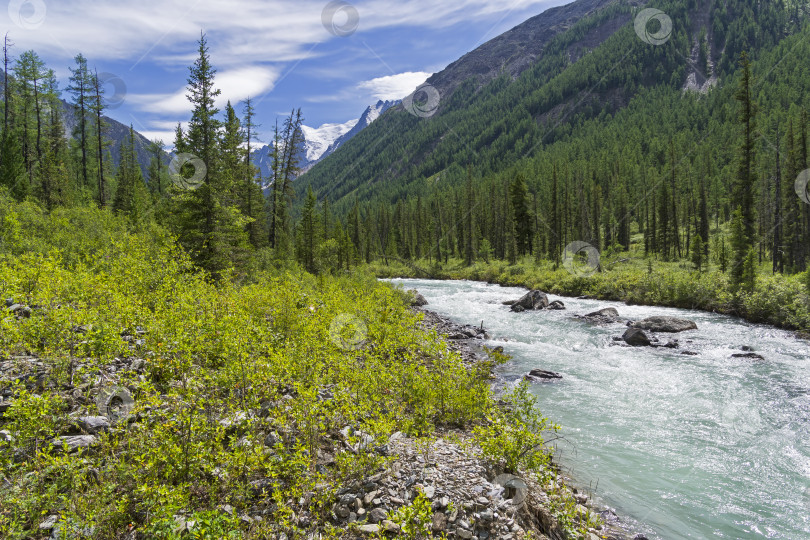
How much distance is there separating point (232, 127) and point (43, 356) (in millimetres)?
31910

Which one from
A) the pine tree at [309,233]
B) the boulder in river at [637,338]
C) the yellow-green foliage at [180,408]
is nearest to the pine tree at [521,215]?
the pine tree at [309,233]

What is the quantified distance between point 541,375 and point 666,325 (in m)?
11.2

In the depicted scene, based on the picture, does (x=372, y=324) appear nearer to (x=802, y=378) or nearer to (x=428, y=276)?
(x=802, y=378)

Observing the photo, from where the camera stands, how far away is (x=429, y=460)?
20.9 feet

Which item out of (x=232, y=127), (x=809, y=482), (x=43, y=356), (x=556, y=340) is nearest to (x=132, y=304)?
(x=43, y=356)

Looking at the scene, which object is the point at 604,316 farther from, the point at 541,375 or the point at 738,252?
the point at 541,375

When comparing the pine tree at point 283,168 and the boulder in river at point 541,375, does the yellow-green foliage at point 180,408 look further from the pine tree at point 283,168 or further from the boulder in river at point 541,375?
the pine tree at point 283,168

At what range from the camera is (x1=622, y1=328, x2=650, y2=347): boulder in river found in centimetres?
1834

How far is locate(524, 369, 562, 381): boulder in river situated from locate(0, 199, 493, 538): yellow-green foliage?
14.6 ft

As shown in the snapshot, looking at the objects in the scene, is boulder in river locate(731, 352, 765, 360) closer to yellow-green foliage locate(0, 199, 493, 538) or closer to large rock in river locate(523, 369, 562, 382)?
large rock in river locate(523, 369, 562, 382)

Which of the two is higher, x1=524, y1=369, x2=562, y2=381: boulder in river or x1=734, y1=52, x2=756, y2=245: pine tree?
x1=734, y1=52, x2=756, y2=245: pine tree

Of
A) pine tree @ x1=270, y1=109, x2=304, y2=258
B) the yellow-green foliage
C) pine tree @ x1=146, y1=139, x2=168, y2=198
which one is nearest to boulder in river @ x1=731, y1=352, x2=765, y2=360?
the yellow-green foliage

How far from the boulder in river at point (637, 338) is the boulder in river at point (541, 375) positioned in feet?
22.1

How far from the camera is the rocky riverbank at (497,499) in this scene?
523 cm
